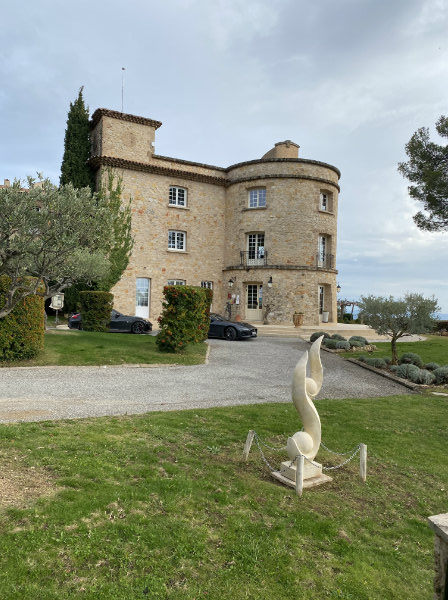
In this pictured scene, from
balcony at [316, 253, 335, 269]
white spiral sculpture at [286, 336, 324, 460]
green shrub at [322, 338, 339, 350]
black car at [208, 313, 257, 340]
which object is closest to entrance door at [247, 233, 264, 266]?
balcony at [316, 253, 335, 269]

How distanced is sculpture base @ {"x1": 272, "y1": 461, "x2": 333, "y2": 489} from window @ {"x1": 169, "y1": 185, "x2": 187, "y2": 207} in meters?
23.0

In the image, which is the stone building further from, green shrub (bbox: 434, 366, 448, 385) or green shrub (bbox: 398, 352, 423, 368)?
green shrub (bbox: 434, 366, 448, 385)

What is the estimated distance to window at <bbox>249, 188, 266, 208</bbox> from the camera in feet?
86.5

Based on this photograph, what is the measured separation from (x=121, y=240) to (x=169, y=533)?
70.8 feet

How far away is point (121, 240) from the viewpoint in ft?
76.6

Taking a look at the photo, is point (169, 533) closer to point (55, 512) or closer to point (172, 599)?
point (172, 599)

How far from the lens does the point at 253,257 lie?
2638 cm

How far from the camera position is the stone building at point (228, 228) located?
958 inches

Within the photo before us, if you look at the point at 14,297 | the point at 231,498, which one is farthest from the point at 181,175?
the point at 231,498

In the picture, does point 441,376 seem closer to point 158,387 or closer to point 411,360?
point 411,360

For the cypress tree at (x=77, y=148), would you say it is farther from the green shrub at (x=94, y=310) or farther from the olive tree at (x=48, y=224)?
the olive tree at (x=48, y=224)

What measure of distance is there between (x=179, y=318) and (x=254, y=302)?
43.7ft

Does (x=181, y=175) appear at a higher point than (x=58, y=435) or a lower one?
higher

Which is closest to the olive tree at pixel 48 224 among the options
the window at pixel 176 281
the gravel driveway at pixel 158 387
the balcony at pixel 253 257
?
the gravel driveway at pixel 158 387
